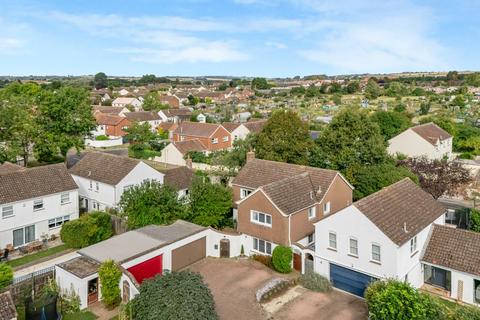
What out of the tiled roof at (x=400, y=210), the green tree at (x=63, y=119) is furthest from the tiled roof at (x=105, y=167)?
the tiled roof at (x=400, y=210)

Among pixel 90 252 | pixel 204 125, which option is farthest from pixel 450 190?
pixel 204 125

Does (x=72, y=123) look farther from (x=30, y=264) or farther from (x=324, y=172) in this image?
(x=324, y=172)

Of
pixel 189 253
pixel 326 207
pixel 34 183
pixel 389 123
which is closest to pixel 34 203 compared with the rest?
pixel 34 183

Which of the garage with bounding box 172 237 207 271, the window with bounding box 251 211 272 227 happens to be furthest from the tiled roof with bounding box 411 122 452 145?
the garage with bounding box 172 237 207 271

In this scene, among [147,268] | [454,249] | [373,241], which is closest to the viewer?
[373,241]

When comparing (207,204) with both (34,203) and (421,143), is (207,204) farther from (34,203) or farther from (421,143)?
(421,143)
